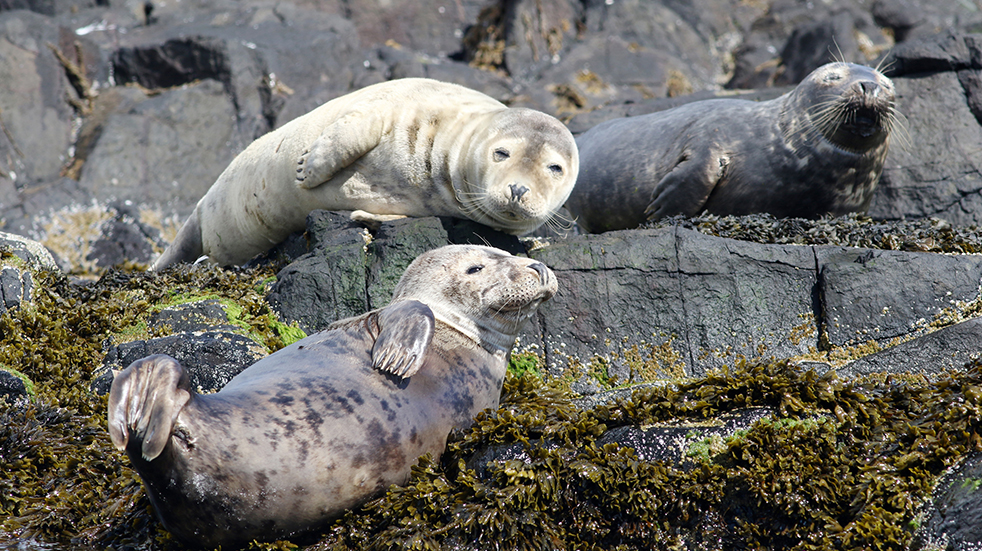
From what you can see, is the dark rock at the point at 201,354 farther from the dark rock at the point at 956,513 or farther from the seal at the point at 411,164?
the dark rock at the point at 956,513

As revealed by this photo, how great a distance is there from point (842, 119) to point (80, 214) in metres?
10.6

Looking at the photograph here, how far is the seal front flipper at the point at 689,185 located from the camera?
6.37 m

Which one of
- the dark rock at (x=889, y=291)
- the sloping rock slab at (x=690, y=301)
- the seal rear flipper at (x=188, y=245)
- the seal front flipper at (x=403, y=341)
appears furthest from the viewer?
the seal rear flipper at (x=188, y=245)

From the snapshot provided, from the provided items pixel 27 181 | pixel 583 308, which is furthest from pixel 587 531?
pixel 27 181

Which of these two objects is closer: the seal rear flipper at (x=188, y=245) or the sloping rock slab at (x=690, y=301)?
the sloping rock slab at (x=690, y=301)

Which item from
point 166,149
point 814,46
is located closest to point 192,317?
point 166,149

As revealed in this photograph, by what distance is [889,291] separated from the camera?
4.58 m

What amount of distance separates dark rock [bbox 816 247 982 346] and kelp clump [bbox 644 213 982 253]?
0.41m

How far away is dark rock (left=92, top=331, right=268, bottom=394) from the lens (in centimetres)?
435

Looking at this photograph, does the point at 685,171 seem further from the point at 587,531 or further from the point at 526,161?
the point at 587,531

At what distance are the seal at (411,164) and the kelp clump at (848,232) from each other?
124 centimetres

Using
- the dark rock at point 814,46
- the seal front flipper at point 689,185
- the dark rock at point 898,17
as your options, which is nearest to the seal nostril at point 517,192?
the seal front flipper at point 689,185

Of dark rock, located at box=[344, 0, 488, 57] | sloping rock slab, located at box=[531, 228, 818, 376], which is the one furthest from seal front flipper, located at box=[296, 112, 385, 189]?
dark rock, located at box=[344, 0, 488, 57]

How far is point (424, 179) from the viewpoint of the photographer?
18.2 feet
